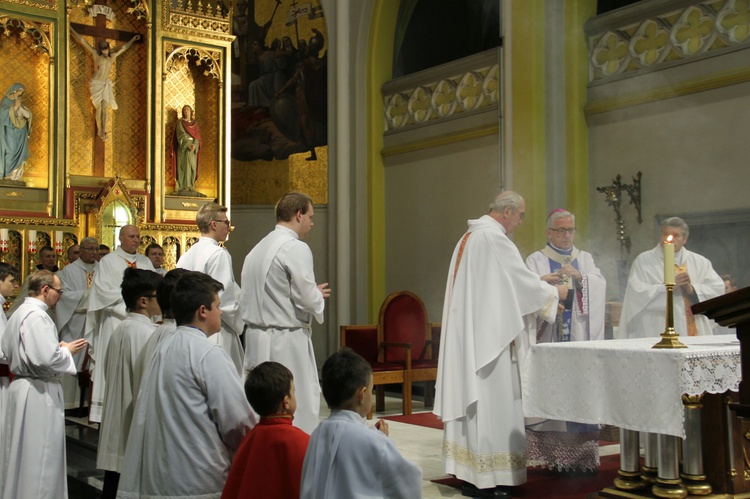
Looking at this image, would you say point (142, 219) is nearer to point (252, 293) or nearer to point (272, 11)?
point (272, 11)

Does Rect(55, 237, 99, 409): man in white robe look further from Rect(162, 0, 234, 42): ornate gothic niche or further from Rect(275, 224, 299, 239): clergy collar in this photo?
Rect(275, 224, 299, 239): clergy collar

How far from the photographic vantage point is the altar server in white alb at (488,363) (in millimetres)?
5066

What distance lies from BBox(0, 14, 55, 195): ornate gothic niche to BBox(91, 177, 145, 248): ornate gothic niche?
568mm

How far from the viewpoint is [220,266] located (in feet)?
19.1

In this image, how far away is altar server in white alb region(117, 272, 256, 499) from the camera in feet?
11.0

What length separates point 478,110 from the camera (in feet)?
34.6

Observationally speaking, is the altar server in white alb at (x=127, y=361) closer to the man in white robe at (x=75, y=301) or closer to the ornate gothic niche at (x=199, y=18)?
the man in white robe at (x=75, y=301)

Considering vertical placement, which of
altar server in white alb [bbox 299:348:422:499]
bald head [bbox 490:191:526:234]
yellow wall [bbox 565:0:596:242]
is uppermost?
yellow wall [bbox 565:0:596:242]

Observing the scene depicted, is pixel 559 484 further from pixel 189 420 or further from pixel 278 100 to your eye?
pixel 278 100

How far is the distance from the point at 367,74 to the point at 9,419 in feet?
27.3

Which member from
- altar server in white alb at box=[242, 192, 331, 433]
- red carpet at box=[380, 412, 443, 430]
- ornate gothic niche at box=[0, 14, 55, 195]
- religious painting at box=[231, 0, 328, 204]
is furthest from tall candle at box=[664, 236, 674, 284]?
religious painting at box=[231, 0, 328, 204]

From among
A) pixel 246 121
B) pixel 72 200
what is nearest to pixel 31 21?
pixel 72 200

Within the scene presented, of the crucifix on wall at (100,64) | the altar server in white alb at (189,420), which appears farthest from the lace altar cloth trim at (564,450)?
the crucifix on wall at (100,64)

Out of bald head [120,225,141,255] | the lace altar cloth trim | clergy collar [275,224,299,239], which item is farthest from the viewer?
bald head [120,225,141,255]
